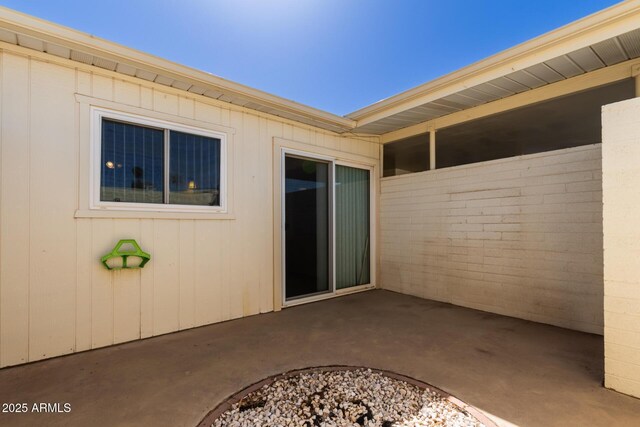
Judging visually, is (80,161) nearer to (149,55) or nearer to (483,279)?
(149,55)

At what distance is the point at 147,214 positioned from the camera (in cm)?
310

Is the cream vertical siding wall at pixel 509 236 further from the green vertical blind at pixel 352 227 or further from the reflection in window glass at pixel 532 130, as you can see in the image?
the green vertical blind at pixel 352 227

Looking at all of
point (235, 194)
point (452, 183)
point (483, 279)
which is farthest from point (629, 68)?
point (235, 194)

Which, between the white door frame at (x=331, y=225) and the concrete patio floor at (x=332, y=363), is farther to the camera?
the white door frame at (x=331, y=225)

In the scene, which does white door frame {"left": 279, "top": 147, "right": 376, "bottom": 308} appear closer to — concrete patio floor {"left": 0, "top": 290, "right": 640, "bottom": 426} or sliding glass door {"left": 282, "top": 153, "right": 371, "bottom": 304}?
sliding glass door {"left": 282, "top": 153, "right": 371, "bottom": 304}

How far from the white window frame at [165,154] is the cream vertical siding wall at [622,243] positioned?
12.0 ft

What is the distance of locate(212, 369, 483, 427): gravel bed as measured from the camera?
172 centimetres

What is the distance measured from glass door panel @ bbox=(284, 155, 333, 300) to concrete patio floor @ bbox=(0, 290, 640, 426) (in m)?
0.81

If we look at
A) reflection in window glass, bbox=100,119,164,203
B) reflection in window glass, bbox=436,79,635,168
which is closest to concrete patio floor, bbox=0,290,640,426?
reflection in window glass, bbox=100,119,164,203

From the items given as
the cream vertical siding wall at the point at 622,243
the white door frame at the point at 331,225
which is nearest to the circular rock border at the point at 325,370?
the cream vertical siding wall at the point at 622,243

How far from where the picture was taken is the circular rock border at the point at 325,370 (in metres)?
1.75

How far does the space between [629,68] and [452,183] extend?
208 centimetres

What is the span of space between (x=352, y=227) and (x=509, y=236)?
2315 mm

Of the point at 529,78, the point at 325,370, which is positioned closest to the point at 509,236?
the point at 529,78
